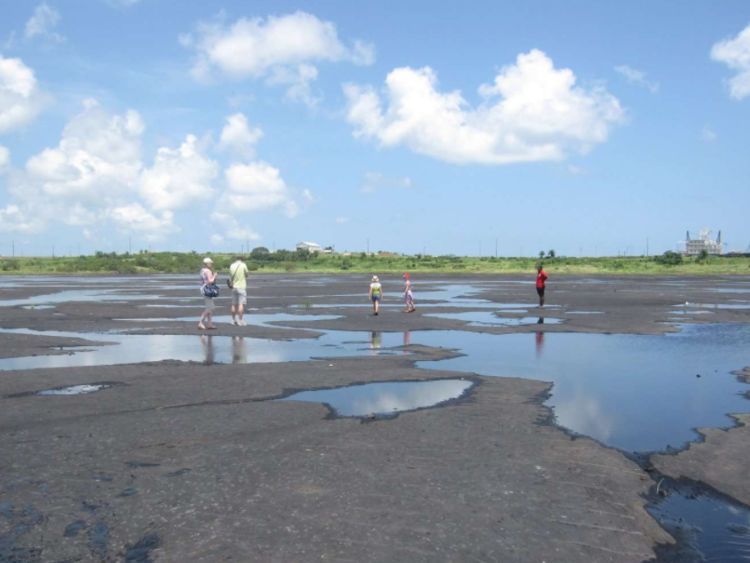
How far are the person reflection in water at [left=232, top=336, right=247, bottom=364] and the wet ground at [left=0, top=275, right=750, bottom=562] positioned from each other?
10 centimetres

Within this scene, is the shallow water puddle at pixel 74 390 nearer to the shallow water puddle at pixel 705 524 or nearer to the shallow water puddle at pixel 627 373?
the shallow water puddle at pixel 627 373

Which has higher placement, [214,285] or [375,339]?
[214,285]

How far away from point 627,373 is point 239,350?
8.26 m

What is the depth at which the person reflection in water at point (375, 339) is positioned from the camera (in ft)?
58.7

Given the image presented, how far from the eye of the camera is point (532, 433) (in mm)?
8805

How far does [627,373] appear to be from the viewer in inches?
537

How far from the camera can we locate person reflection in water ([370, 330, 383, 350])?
17.9 m

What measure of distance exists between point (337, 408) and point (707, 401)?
18.4ft

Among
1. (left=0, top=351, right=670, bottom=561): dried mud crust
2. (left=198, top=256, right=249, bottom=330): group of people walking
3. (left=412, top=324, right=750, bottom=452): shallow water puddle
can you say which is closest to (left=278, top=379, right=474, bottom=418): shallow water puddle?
(left=0, top=351, right=670, bottom=561): dried mud crust

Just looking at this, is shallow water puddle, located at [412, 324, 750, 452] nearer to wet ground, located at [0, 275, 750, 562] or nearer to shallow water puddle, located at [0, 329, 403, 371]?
wet ground, located at [0, 275, 750, 562]

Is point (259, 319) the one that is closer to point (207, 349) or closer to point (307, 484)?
point (207, 349)

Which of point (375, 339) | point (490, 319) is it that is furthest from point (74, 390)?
point (490, 319)

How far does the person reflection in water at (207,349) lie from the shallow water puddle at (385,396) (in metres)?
3.98

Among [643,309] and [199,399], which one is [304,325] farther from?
[643,309]
